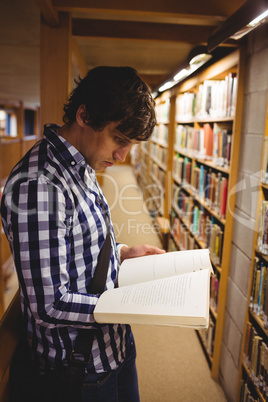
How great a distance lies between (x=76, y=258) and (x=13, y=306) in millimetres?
329

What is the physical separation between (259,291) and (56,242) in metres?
1.28

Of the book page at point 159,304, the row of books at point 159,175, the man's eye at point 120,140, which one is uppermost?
the man's eye at point 120,140

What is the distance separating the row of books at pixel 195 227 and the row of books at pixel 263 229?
1.87ft

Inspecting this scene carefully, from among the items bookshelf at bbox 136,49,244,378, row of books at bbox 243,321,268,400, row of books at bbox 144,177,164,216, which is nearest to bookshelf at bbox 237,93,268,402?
row of books at bbox 243,321,268,400

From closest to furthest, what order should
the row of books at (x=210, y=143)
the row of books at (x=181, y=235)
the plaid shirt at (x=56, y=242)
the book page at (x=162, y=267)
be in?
the plaid shirt at (x=56, y=242) → the book page at (x=162, y=267) → the row of books at (x=210, y=143) → the row of books at (x=181, y=235)

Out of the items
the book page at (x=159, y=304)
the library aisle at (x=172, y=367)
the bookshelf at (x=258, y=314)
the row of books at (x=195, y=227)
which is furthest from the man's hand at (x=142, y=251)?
the library aisle at (x=172, y=367)

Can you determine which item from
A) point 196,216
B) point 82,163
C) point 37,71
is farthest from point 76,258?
point 37,71

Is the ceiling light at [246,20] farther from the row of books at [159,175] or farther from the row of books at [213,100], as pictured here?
the row of books at [159,175]

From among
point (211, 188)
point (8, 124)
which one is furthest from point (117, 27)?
point (8, 124)

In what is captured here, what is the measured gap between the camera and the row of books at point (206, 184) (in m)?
2.25

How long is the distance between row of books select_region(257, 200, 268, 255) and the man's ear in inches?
41.7

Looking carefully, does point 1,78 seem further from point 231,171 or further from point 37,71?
point 231,171

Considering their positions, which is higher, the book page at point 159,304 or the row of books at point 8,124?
the row of books at point 8,124

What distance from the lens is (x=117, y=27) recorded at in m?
2.14
